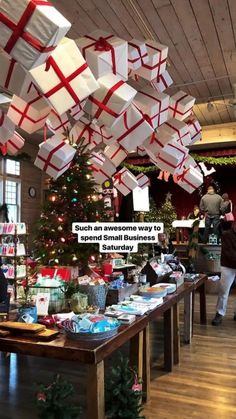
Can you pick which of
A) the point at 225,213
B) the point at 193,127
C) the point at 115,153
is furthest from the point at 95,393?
the point at 225,213

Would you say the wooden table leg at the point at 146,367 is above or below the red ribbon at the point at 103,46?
below

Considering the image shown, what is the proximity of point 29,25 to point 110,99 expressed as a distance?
0.64m

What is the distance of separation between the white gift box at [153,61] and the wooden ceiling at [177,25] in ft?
3.98

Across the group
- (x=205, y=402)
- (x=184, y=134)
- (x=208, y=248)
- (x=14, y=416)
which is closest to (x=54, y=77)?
(x=184, y=134)

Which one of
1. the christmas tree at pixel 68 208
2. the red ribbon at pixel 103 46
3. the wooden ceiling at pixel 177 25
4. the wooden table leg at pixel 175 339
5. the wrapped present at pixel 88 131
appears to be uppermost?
the wooden ceiling at pixel 177 25

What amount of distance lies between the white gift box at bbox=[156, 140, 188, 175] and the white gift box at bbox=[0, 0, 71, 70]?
1609 millimetres

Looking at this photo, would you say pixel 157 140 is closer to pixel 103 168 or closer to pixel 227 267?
pixel 103 168

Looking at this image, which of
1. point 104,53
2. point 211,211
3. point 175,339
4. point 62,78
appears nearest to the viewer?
point 62,78

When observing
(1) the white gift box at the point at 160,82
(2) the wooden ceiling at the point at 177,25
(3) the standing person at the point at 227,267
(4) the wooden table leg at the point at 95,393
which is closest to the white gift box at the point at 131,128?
(1) the white gift box at the point at 160,82

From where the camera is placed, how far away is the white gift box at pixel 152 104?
226 centimetres

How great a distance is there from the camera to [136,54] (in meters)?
2.18

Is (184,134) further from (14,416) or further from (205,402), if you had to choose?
(14,416)

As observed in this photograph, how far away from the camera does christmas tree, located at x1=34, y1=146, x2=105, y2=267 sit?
206 inches

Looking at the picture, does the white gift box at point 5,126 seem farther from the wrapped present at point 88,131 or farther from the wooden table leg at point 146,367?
the wooden table leg at point 146,367
